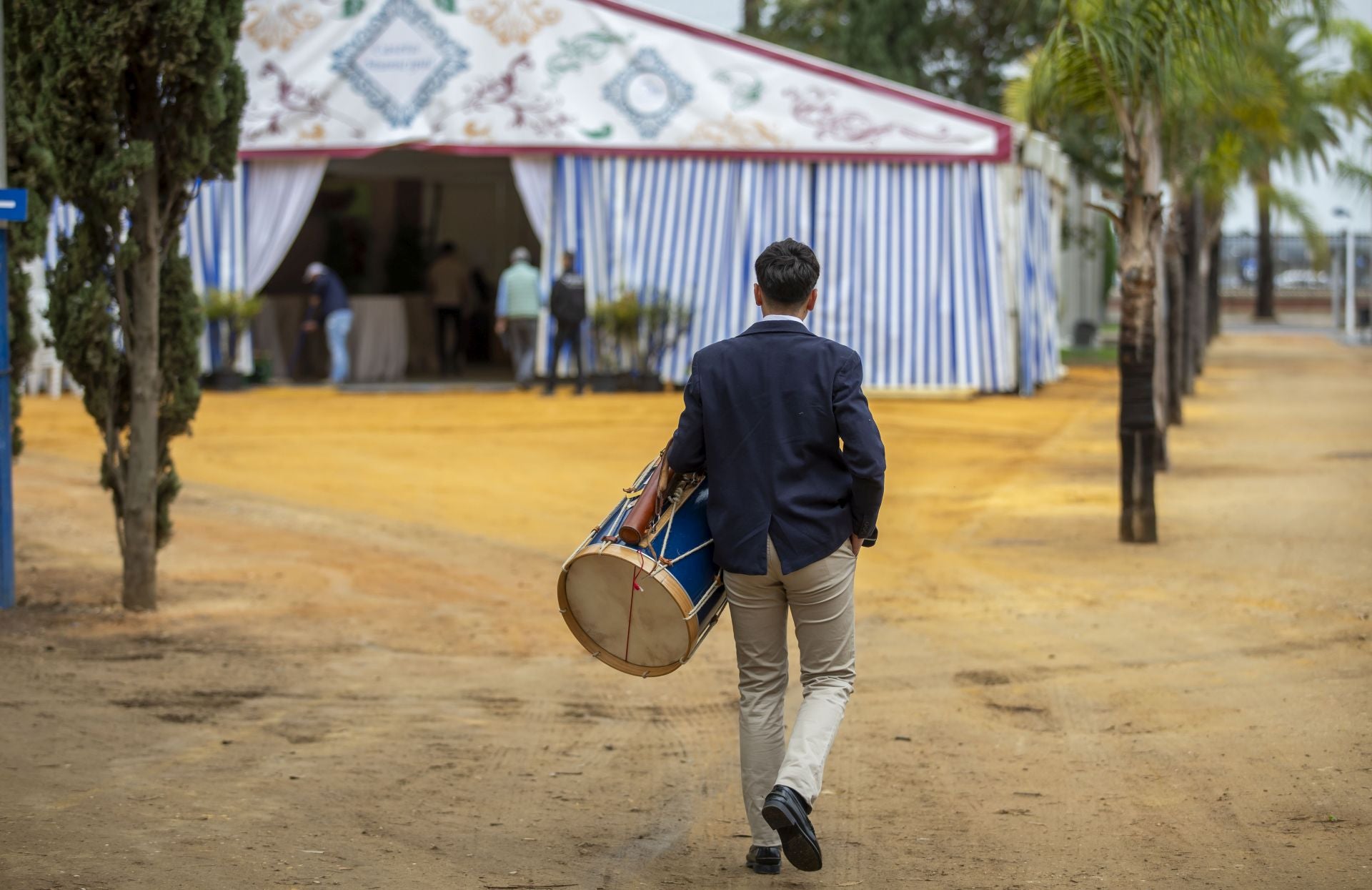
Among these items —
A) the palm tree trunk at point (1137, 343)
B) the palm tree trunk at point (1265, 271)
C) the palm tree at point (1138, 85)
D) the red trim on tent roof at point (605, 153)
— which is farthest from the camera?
the palm tree trunk at point (1265, 271)

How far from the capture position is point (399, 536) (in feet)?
34.1

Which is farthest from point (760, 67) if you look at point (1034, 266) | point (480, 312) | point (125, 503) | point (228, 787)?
point (228, 787)

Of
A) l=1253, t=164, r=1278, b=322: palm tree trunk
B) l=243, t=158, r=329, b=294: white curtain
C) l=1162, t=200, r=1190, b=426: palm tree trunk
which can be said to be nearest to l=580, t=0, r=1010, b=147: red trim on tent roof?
l=1162, t=200, r=1190, b=426: palm tree trunk

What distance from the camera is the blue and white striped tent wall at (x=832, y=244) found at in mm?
19844

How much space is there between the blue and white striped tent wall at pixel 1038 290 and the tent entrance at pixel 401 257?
735 centimetres

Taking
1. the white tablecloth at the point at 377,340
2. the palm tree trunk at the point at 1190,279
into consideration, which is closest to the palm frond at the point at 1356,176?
the palm tree trunk at the point at 1190,279

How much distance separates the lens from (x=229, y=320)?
20406 millimetres

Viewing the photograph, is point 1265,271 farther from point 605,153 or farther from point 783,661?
point 783,661

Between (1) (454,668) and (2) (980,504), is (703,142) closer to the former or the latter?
(2) (980,504)

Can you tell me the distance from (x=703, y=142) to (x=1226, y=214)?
14.9m

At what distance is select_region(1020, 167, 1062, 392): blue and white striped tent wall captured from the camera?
2042 centimetres

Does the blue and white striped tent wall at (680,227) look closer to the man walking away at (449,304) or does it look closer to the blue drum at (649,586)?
the man walking away at (449,304)

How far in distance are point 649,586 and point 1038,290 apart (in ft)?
60.3

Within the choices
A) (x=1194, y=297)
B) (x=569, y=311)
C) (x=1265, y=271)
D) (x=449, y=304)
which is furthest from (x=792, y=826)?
(x=1265, y=271)
